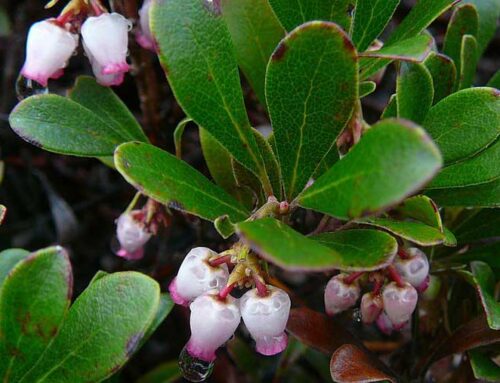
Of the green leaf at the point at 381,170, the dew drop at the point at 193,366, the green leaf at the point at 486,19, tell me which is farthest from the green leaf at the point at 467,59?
the dew drop at the point at 193,366

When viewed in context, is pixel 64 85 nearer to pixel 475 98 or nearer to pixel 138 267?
pixel 138 267

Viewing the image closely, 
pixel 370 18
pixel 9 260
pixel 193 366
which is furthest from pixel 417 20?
pixel 9 260

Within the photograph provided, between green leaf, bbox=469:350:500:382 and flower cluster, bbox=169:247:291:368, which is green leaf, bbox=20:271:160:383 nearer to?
flower cluster, bbox=169:247:291:368

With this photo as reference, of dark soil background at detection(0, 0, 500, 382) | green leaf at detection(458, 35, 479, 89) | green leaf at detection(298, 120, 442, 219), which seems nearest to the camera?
green leaf at detection(298, 120, 442, 219)

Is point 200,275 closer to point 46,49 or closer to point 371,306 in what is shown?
point 371,306

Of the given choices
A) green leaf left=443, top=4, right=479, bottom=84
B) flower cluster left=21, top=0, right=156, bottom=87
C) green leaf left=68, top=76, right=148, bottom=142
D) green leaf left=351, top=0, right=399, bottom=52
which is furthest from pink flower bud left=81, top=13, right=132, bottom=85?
green leaf left=443, top=4, right=479, bottom=84

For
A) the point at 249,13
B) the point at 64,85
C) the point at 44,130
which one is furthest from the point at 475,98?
the point at 64,85
